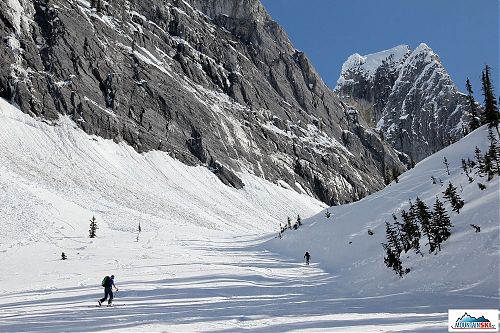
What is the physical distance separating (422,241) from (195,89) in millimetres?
116405

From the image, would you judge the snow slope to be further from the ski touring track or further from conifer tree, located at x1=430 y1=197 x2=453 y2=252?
the ski touring track

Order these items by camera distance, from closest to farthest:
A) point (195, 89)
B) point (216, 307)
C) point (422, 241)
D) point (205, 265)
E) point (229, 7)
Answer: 1. point (216, 307)
2. point (422, 241)
3. point (205, 265)
4. point (195, 89)
5. point (229, 7)

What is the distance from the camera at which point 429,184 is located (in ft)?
128

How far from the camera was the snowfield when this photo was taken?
1298 cm

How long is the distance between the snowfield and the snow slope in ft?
0.29

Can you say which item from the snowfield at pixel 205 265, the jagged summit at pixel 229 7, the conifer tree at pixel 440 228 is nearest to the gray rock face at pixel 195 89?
the jagged summit at pixel 229 7

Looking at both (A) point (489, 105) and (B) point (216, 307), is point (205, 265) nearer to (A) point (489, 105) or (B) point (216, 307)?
(B) point (216, 307)

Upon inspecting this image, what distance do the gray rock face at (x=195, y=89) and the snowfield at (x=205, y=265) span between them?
26.1 m

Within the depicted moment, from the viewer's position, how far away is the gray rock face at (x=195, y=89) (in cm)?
9562

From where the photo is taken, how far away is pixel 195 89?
131625mm

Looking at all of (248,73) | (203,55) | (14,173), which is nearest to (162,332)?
(14,173)

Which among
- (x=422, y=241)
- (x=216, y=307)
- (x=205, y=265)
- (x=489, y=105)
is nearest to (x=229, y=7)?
(x=489, y=105)

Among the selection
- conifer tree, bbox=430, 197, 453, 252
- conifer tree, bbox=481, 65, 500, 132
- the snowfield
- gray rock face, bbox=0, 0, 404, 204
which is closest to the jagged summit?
gray rock face, bbox=0, 0, 404, 204

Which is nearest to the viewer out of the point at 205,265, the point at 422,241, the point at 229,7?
the point at 422,241
